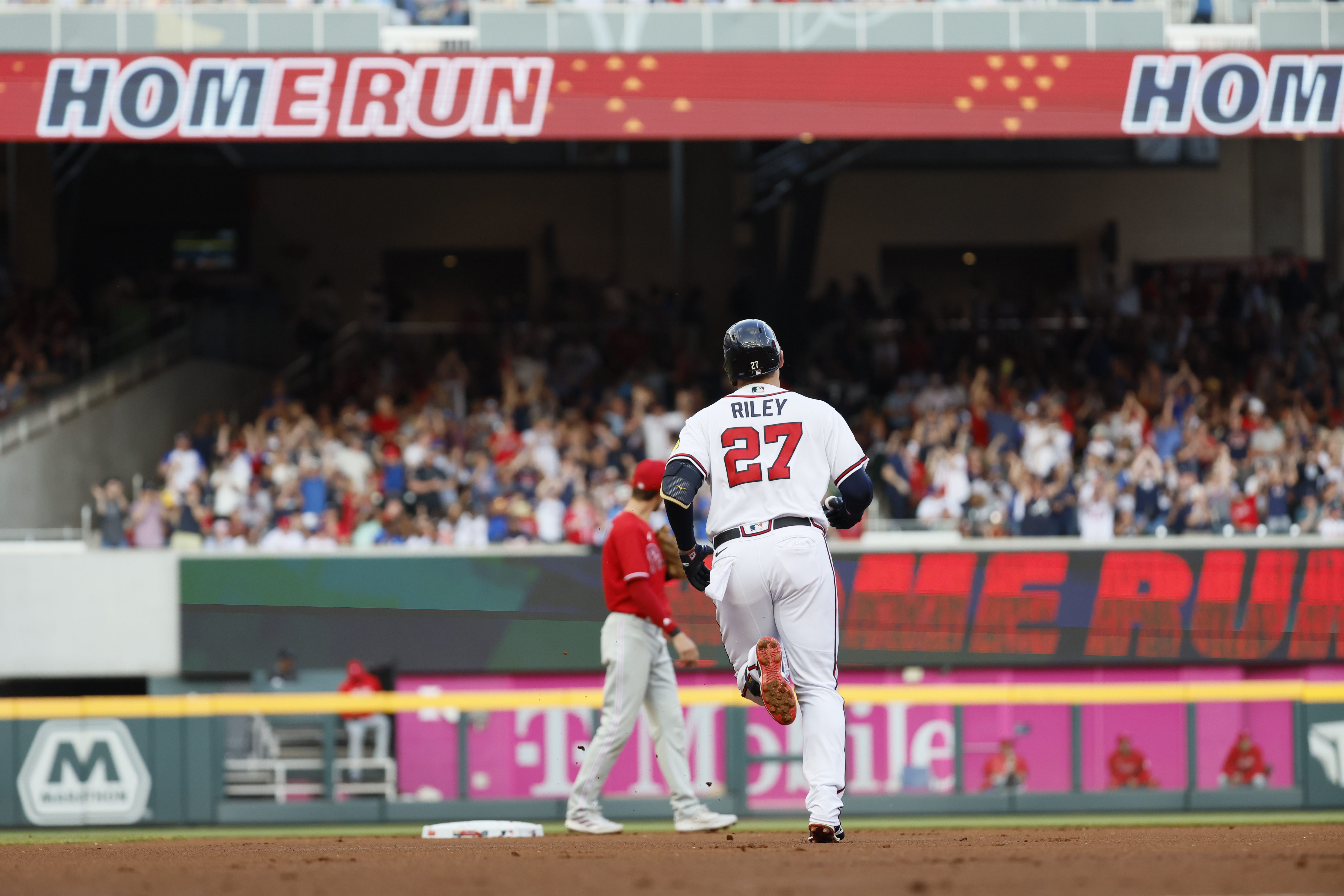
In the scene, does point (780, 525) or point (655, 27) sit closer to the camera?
point (780, 525)

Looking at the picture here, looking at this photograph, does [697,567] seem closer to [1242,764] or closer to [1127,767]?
[1127,767]

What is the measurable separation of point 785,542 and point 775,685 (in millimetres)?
571

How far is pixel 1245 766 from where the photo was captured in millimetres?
12531

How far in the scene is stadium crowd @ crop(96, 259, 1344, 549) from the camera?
50.4ft

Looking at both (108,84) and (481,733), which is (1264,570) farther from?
(108,84)

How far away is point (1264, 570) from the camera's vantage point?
1495 centimetres

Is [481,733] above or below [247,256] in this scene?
below

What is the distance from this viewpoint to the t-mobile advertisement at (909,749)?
40.7ft

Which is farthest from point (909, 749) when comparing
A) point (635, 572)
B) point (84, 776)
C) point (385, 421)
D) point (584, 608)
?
point (385, 421)

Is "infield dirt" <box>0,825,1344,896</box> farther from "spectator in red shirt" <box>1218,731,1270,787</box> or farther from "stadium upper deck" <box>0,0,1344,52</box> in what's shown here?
"stadium upper deck" <box>0,0,1344,52</box>

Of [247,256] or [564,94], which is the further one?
[247,256]

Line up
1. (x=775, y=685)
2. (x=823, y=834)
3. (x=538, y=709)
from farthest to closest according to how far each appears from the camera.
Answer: (x=538, y=709) → (x=823, y=834) → (x=775, y=685)

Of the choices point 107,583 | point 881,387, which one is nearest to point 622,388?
point 881,387

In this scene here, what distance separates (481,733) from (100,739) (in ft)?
9.44
